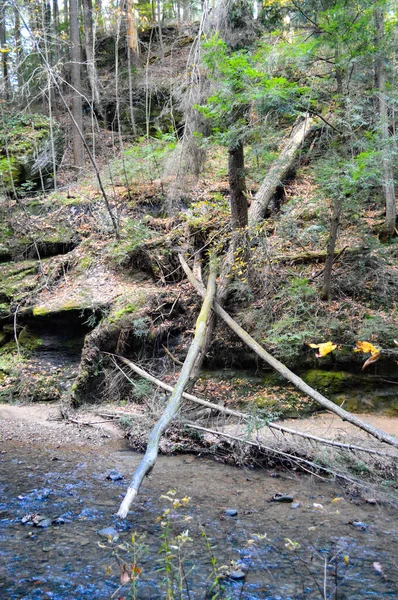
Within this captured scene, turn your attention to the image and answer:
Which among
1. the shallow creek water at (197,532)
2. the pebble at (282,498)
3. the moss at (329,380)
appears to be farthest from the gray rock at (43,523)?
the moss at (329,380)

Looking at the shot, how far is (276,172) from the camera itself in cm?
977

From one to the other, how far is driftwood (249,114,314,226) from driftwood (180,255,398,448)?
226 cm

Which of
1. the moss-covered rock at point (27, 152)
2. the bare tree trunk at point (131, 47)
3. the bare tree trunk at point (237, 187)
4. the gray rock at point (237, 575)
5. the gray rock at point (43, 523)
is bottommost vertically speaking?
the gray rock at point (43, 523)

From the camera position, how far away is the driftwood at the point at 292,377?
559cm

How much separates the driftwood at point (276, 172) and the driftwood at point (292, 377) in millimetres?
2257

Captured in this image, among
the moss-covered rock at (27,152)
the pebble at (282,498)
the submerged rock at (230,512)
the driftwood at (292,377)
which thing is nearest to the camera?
the submerged rock at (230,512)

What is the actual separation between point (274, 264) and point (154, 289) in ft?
10.1

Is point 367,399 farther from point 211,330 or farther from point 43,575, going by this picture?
point 43,575

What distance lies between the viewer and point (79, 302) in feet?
34.5

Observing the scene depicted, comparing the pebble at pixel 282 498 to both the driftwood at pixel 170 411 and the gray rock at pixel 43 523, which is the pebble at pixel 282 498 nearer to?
the driftwood at pixel 170 411

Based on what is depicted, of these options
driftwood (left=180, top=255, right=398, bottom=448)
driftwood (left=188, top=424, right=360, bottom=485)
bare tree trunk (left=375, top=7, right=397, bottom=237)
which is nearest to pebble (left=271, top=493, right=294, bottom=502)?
driftwood (left=188, top=424, right=360, bottom=485)

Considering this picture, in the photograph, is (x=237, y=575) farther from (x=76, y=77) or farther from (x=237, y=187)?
(x=76, y=77)

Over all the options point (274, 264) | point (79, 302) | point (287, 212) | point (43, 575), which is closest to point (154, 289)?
point (79, 302)

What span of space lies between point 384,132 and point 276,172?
2.55 metres
